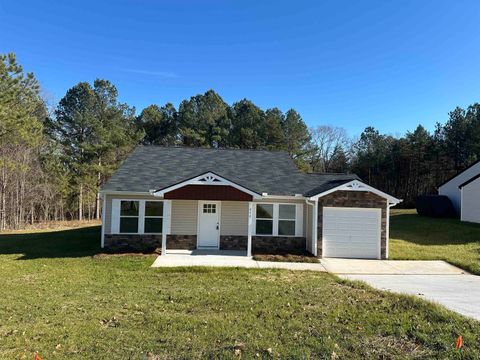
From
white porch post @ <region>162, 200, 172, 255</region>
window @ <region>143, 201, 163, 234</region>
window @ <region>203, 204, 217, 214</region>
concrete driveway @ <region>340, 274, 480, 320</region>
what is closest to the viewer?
concrete driveway @ <region>340, 274, 480, 320</region>

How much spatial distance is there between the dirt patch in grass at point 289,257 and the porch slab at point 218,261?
0.37 metres

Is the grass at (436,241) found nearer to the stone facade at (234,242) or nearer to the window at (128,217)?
the stone facade at (234,242)

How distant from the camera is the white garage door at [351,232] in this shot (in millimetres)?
14164

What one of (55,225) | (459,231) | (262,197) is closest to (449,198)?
(459,231)

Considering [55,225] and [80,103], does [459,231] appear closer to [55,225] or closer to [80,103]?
[55,225]

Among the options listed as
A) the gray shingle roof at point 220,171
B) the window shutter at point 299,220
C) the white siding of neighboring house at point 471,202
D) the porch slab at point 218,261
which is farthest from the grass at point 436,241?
the porch slab at point 218,261

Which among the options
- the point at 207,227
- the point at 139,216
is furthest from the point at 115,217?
the point at 207,227

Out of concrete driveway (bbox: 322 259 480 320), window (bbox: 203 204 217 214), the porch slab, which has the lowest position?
the porch slab

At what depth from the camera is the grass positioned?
14031 millimetres

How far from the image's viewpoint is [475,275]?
11414 mm

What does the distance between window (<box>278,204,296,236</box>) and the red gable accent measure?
2.07 metres

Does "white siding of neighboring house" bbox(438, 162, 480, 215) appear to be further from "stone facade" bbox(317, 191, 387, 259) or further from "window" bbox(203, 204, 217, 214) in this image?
"window" bbox(203, 204, 217, 214)

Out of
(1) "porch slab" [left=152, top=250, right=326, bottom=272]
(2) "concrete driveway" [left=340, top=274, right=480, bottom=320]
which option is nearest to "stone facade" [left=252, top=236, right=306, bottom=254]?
(1) "porch slab" [left=152, top=250, right=326, bottom=272]

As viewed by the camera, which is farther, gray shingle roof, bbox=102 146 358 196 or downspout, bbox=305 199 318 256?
gray shingle roof, bbox=102 146 358 196
